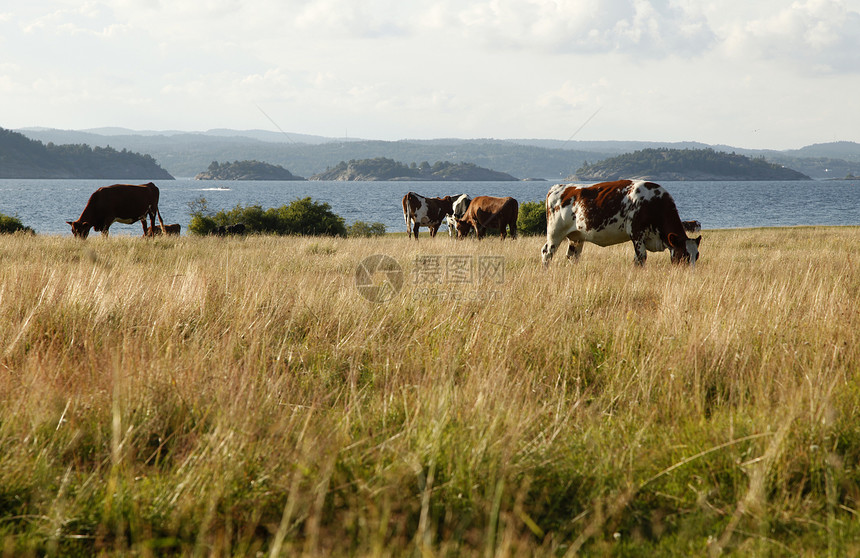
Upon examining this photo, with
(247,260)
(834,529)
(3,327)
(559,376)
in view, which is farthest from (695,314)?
(247,260)

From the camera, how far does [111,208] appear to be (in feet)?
58.1

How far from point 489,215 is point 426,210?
16.7 feet

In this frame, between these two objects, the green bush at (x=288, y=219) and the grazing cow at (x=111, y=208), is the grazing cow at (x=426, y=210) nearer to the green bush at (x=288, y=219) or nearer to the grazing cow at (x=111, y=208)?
the green bush at (x=288, y=219)

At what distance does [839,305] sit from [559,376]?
3541mm

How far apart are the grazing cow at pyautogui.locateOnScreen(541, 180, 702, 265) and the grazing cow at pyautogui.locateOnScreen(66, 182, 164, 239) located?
41.7ft

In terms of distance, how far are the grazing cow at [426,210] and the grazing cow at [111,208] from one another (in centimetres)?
990

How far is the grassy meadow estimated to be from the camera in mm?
2711

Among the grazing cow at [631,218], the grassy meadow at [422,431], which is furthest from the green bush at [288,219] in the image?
the grassy meadow at [422,431]

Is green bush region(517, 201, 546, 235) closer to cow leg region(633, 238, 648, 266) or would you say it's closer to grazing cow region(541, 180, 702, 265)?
grazing cow region(541, 180, 702, 265)

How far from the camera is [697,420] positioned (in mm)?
3803

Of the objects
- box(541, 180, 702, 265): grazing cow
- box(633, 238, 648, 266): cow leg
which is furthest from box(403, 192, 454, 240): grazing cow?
box(633, 238, 648, 266): cow leg

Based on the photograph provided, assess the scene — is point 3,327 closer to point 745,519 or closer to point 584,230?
point 745,519

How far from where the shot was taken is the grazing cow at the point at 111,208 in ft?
56.5

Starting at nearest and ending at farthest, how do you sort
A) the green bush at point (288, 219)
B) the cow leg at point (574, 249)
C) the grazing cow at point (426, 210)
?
1. the cow leg at point (574, 249)
2. the grazing cow at point (426, 210)
3. the green bush at point (288, 219)
